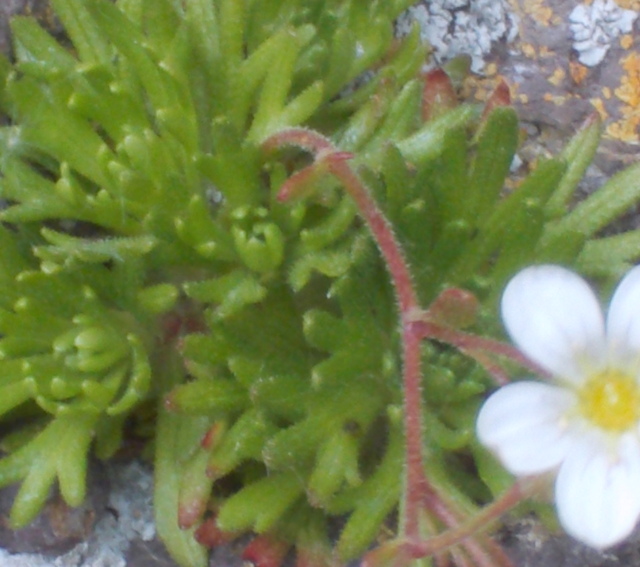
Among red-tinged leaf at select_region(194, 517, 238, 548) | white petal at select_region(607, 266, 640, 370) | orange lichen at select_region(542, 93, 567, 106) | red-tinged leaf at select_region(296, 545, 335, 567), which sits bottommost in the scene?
red-tinged leaf at select_region(296, 545, 335, 567)

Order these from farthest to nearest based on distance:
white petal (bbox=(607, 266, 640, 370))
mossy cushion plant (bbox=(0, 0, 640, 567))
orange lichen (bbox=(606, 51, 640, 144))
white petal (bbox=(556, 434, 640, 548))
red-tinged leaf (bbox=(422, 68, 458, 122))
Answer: orange lichen (bbox=(606, 51, 640, 144))
red-tinged leaf (bbox=(422, 68, 458, 122))
mossy cushion plant (bbox=(0, 0, 640, 567))
white petal (bbox=(607, 266, 640, 370))
white petal (bbox=(556, 434, 640, 548))

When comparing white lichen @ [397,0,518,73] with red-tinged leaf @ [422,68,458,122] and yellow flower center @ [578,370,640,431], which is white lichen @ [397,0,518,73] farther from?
yellow flower center @ [578,370,640,431]

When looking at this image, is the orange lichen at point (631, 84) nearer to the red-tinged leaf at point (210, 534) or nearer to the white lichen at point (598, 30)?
the white lichen at point (598, 30)

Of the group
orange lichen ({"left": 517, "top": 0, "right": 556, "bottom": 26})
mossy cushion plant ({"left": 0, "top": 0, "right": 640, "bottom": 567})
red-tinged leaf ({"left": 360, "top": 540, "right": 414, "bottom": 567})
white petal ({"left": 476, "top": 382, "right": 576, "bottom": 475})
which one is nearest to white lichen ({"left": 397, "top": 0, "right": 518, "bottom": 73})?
orange lichen ({"left": 517, "top": 0, "right": 556, "bottom": 26})

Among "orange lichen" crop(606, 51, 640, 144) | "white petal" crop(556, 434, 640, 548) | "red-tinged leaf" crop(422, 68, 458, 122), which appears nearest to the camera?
"white petal" crop(556, 434, 640, 548)

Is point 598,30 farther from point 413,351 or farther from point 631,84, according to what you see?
point 413,351

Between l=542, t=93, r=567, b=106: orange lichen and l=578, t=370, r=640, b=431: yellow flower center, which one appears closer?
l=578, t=370, r=640, b=431: yellow flower center

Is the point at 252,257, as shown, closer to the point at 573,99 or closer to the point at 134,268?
the point at 134,268

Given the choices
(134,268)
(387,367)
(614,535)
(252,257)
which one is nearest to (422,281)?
(387,367)
